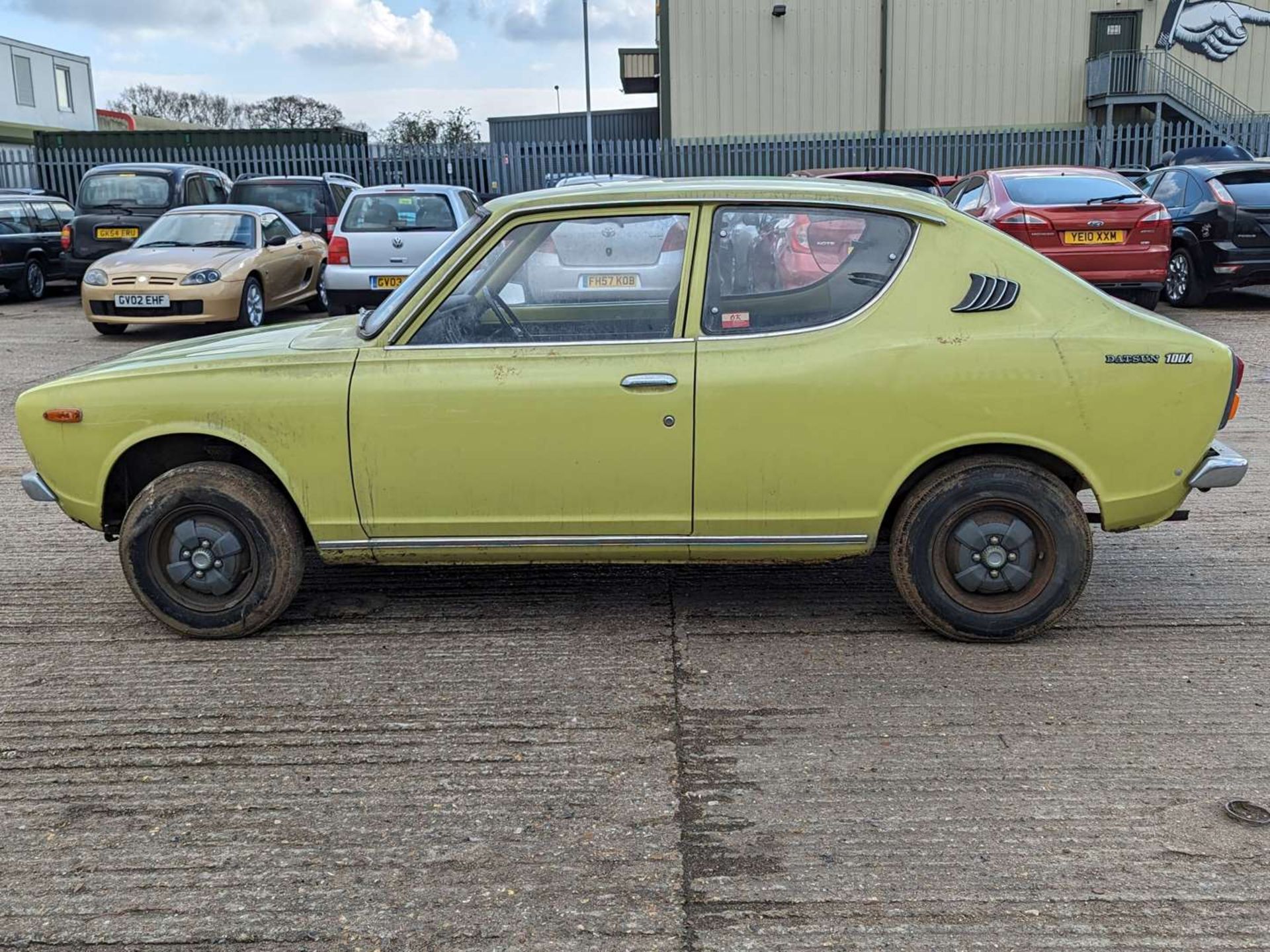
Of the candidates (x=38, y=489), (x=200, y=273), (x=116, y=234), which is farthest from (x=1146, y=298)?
(x=116, y=234)

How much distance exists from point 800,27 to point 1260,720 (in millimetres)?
31441

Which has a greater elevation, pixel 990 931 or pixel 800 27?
pixel 800 27

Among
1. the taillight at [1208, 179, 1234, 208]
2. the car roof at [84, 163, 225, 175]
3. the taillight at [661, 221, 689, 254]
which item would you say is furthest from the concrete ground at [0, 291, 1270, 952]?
the car roof at [84, 163, 225, 175]

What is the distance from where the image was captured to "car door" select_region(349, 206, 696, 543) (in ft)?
14.4

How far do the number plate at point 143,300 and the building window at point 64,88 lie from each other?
45968 millimetres

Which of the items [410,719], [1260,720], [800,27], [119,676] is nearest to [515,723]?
[410,719]

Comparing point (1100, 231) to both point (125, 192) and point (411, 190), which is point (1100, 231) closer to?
point (411, 190)

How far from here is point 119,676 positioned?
4406 mm

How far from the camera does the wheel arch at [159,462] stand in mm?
4688

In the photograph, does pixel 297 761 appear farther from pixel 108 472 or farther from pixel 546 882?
pixel 108 472

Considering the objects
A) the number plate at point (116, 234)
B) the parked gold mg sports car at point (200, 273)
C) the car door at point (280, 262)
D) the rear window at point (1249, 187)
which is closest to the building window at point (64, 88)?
the number plate at point (116, 234)

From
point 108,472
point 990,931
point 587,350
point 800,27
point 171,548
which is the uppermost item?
point 800,27

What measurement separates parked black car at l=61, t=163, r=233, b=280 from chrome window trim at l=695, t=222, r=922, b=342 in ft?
47.3

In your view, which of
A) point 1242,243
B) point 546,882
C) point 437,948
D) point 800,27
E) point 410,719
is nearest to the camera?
point 437,948
